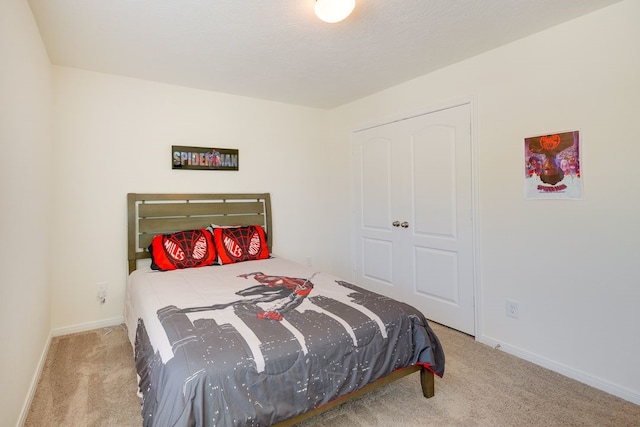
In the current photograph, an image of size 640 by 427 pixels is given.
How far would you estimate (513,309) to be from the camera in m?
2.51

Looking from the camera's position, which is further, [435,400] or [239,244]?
[239,244]

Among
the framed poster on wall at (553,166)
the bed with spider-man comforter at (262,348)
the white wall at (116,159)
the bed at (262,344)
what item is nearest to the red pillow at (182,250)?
the bed at (262,344)

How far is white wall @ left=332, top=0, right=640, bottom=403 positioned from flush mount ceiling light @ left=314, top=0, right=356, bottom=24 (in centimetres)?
141

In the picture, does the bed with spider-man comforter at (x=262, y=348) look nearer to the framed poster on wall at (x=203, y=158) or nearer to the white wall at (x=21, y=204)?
the white wall at (x=21, y=204)

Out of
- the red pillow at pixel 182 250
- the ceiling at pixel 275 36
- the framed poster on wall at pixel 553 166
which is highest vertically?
the ceiling at pixel 275 36

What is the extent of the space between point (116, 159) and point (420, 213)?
2.94m

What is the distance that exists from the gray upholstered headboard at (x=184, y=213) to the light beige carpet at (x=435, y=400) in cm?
107

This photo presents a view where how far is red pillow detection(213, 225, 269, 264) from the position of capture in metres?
3.15

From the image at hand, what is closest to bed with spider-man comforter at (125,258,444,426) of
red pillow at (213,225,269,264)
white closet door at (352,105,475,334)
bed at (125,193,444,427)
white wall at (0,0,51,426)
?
bed at (125,193,444,427)

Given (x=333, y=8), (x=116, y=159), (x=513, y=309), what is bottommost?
(x=513, y=309)

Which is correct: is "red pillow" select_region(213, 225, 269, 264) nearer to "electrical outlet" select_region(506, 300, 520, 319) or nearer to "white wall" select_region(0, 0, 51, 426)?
"white wall" select_region(0, 0, 51, 426)

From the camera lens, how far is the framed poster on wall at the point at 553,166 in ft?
7.07

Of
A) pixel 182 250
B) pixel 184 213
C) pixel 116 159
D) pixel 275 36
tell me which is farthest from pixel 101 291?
pixel 275 36

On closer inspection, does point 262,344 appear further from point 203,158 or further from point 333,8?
point 203,158
